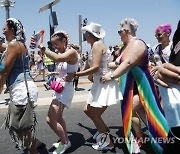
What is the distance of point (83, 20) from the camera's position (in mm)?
16766

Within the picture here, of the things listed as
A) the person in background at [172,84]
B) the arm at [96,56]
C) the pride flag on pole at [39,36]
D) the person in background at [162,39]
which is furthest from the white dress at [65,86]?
the person in background at [172,84]

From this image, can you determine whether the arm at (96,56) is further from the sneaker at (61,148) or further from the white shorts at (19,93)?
the sneaker at (61,148)

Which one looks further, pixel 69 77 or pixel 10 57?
pixel 69 77

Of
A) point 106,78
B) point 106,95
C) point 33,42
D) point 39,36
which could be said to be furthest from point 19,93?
point 106,95

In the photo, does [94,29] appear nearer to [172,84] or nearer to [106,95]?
[106,95]

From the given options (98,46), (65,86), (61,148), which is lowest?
(61,148)

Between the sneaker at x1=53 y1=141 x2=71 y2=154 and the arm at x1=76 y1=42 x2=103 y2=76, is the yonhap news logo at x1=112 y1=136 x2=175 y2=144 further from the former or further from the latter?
the arm at x1=76 y1=42 x2=103 y2=76

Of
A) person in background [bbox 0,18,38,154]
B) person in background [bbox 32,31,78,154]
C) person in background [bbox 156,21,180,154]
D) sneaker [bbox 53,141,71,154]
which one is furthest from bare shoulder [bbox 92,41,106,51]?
person in background [bbox 156,21,180,154]

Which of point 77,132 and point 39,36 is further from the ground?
point 39,36

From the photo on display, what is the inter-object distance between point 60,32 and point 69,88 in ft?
2.51

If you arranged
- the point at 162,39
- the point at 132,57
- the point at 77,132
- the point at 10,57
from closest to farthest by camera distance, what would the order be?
the point at 10,57 → the point at 132,57 → the point at 162,39 → the point at 77,132

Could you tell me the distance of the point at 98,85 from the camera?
4027mm

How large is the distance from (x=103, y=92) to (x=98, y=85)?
0.15 metres

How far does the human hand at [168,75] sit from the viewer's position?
218cm
